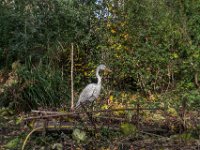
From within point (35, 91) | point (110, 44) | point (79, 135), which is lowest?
point (79, 135)

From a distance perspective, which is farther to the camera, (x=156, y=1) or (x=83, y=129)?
(x=156, y=1)

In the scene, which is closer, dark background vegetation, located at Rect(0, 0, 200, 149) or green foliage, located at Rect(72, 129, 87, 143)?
green foliage, located at Rect(72, 129, 87, 143)

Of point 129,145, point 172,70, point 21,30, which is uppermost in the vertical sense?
point 21,30

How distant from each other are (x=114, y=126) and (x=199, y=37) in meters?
6.33

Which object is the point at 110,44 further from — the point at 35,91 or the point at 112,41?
the point at 35,91

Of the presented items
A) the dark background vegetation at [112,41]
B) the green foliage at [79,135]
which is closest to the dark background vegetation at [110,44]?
the dark background vegetation at [112,41]

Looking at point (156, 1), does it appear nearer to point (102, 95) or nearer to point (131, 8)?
point (131, 8)

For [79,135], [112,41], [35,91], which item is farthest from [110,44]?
[79,135]

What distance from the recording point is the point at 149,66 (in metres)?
13.5

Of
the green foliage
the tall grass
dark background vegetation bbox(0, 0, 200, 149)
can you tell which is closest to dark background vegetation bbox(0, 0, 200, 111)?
dark background vegetation bbox(0, 0, 200, 149)

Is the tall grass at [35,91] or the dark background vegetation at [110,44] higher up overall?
the dark background vegetation at [110,44]

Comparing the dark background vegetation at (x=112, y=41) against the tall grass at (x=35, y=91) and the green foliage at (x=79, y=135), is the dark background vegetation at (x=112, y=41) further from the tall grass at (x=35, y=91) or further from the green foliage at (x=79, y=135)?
the green foliage at (x=79, y=135)

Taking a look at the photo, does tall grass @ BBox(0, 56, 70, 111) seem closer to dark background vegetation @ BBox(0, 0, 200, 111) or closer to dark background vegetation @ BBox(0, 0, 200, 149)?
dark background vegetation @ BBox(0, 0, 200, 149)

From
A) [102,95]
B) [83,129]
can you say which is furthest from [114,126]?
[102,95]
